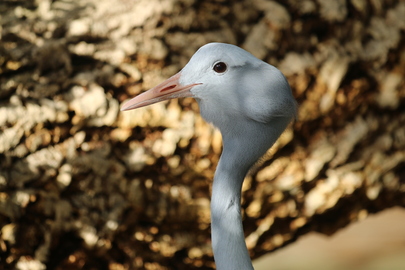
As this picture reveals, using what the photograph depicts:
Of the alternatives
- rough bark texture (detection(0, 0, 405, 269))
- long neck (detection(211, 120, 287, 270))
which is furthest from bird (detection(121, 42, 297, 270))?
rough bark texture (detection(0, 0, 405, 269))

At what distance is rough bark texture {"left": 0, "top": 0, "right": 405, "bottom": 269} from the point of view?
3.07 m

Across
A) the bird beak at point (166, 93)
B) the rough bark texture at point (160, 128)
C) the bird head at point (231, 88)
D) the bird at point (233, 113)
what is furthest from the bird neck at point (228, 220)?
the rough bark texture at point (160, 128)

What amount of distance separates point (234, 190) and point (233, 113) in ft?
0.90

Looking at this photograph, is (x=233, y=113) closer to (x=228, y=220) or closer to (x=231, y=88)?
(x=231, y=88)

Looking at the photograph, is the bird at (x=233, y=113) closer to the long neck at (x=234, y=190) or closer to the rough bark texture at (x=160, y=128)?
the long neck at (x=234, y=190)

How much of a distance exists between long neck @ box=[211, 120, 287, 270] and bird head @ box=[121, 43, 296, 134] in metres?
0.05

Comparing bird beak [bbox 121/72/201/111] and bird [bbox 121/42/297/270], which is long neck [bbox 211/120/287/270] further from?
bird beak [bbox 121/72/201/111]

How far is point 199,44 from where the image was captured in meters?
3.30

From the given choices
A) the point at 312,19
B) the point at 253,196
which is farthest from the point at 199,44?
the point at 253,196

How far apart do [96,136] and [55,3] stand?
0.77m

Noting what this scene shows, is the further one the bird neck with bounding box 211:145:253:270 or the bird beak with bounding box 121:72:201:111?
the bird beak with bounding box 121:72:201:111

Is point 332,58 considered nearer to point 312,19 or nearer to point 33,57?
point 312,19

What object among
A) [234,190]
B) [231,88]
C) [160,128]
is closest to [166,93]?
[231,88]

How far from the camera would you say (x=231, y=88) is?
6.75 ft
